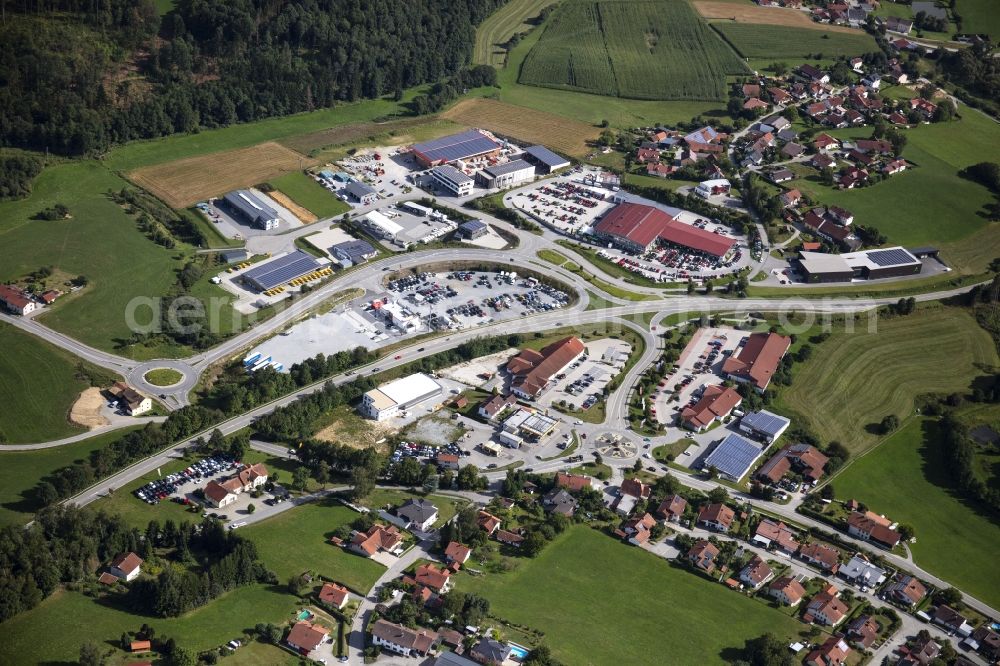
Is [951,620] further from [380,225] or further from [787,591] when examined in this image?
[380,225]

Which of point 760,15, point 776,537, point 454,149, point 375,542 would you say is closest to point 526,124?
point 454,149

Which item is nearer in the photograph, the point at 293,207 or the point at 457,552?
the point at 457,552

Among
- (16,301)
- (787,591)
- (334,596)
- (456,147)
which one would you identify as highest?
(456,147)

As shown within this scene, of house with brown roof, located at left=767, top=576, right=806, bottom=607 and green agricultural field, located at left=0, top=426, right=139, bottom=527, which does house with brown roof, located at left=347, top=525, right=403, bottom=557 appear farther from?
house with brown roof, located at left=767, top=576, right=806, bottom=607

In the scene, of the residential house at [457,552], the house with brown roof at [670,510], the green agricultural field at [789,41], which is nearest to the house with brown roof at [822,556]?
the house with brown roof at [670,510]

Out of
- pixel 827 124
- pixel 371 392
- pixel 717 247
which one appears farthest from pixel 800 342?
pixel 827 124

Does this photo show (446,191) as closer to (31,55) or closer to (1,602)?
(31,55)
